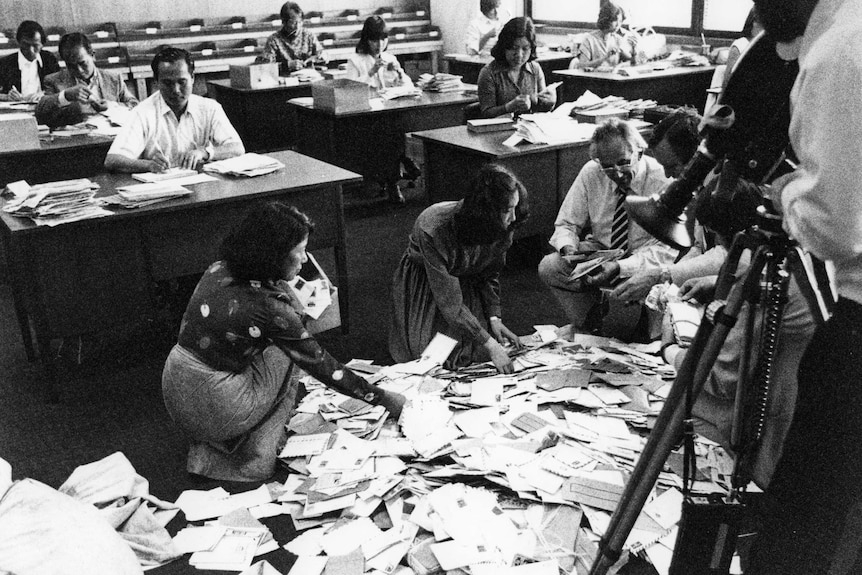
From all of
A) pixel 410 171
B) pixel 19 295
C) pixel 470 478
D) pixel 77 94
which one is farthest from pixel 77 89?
pixel 470 478

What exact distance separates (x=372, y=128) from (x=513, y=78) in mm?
1119

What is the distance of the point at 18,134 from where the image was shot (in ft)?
14.9

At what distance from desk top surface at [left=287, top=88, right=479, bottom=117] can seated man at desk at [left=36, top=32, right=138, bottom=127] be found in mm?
1370

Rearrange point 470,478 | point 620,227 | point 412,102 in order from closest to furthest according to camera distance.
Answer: point 470,478 < point 620,227 < point 412,102

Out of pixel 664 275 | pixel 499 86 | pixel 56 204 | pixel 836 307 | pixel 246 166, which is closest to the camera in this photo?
pixel 836 307

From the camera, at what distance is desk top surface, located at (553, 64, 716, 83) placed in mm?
6802

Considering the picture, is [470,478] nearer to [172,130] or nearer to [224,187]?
[224,187]

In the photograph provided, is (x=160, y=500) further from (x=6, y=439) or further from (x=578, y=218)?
(x=578, y=218)

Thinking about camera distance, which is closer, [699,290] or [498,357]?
[699,290]

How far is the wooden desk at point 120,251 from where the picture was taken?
3.29 meters

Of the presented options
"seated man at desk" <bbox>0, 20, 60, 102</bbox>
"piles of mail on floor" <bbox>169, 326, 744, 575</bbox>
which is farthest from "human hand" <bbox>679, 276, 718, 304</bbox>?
"seated man at desk" <bbox>0, 20, 60, 102</bbox>

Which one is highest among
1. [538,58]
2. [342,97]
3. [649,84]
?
[538,58]

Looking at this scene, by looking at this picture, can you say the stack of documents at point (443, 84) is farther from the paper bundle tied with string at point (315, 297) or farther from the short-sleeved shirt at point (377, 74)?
the paper bundle tied with string at point (315, 297)

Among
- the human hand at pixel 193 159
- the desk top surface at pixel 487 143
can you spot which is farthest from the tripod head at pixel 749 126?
the human hand at pixel 193 159
